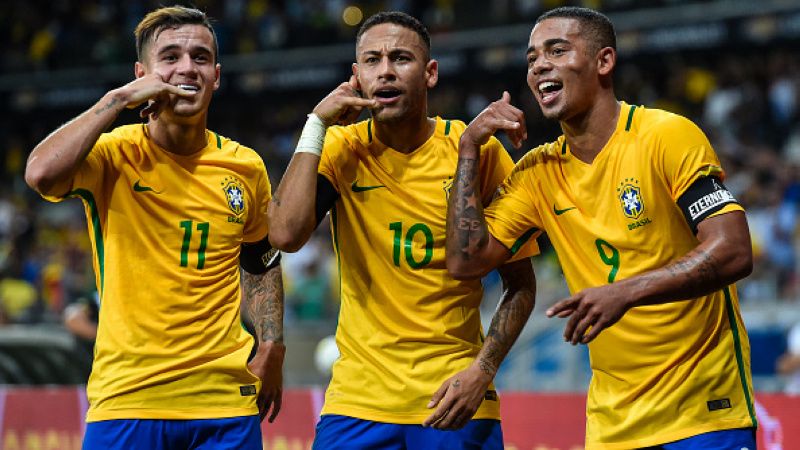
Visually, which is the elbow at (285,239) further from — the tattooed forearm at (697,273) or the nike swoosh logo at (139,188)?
the tattooed forearm at (697,273)

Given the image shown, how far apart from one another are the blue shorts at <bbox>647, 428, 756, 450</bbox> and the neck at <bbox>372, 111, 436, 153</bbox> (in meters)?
1.67

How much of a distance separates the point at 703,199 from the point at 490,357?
1109mm

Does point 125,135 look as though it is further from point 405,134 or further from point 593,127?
point 593,127

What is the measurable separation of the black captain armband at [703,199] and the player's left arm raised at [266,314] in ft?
6.25

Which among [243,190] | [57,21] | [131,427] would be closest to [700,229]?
[243,190]

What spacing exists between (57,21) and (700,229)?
23.8m

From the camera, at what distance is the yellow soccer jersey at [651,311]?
4395 mm

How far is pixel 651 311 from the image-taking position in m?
4.49

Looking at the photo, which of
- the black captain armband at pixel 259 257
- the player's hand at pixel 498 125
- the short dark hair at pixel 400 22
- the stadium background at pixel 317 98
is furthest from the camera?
the stadium background at pixel 317 98

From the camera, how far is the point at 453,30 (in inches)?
803

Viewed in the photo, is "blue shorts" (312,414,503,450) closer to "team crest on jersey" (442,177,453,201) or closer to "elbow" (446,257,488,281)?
"elbow" (446,257,488,281)

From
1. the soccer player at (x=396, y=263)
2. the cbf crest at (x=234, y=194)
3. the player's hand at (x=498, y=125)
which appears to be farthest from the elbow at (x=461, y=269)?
the cbf crest at (x=234, y=194)

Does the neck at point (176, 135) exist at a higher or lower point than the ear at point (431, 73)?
lower

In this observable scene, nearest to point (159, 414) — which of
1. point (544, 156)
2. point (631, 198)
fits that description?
point (544, 156)
